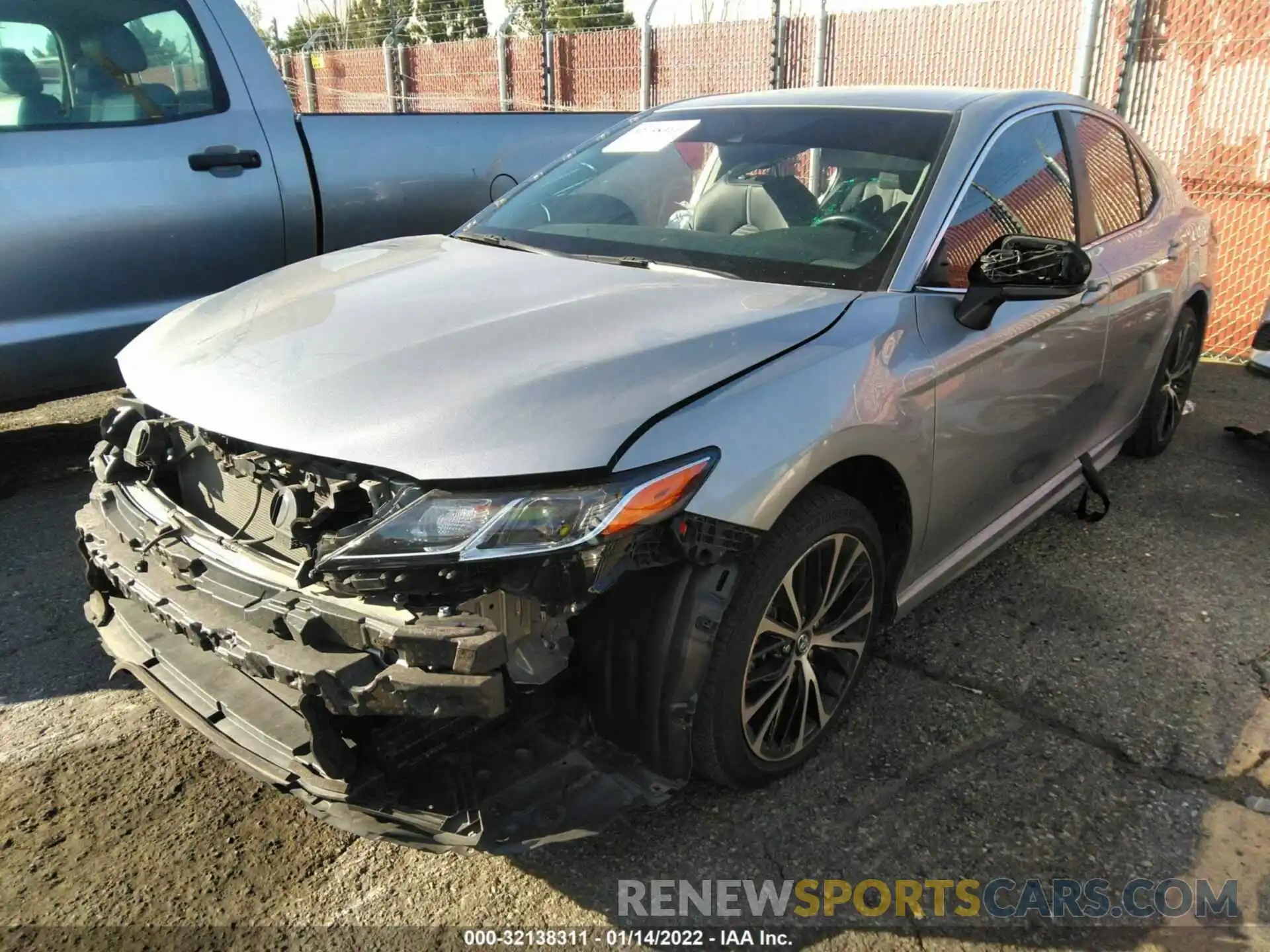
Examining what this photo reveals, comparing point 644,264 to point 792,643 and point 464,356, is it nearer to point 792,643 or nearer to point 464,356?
point 464,356

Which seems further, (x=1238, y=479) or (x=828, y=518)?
(x=1238, y=479)

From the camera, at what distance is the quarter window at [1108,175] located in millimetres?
3711

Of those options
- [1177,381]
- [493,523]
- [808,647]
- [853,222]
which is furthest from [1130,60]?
[493,523]

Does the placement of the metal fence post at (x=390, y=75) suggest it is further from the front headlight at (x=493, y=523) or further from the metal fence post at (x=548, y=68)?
the front headlight at (x=493, y=523)

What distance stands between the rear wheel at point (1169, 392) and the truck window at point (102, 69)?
14.8ft

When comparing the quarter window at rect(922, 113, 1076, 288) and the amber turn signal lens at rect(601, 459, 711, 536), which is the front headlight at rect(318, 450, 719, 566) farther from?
the quarter window at rect(922, 113, 1076, 288)

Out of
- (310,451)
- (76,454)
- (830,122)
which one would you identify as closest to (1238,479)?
(830,122)

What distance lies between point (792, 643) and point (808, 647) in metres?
0.08

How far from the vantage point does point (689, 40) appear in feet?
39.9

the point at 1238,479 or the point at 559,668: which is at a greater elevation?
the point at 559,668

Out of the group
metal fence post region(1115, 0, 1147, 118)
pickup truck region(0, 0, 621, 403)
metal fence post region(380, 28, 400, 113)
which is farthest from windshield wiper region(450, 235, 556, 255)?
metal fence post region(380, 28, 400, 113)

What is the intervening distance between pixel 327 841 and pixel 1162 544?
136 inches

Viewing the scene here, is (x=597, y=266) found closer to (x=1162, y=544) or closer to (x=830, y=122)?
(x=830, y=122)

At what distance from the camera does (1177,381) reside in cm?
496
